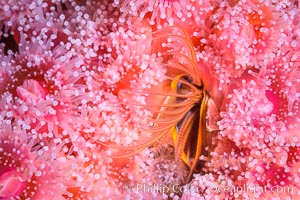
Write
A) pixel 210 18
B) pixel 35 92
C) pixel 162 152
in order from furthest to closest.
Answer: pixel 162 152 → pixel 210 18 → pixel 35 92

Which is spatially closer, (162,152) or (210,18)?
(210,18)

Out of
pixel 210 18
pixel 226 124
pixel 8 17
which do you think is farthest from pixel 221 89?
pixel 8 17

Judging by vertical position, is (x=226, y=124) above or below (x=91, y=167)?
above

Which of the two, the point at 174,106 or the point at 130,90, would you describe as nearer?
the point at 130,90

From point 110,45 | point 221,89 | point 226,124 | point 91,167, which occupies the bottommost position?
point 91,167

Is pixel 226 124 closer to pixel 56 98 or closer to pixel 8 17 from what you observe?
pixel 56 98

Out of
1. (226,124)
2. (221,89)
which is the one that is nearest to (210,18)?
(221,89)

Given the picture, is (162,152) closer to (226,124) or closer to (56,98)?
(226,124)

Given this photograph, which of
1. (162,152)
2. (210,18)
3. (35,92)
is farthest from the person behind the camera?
(162,152)
